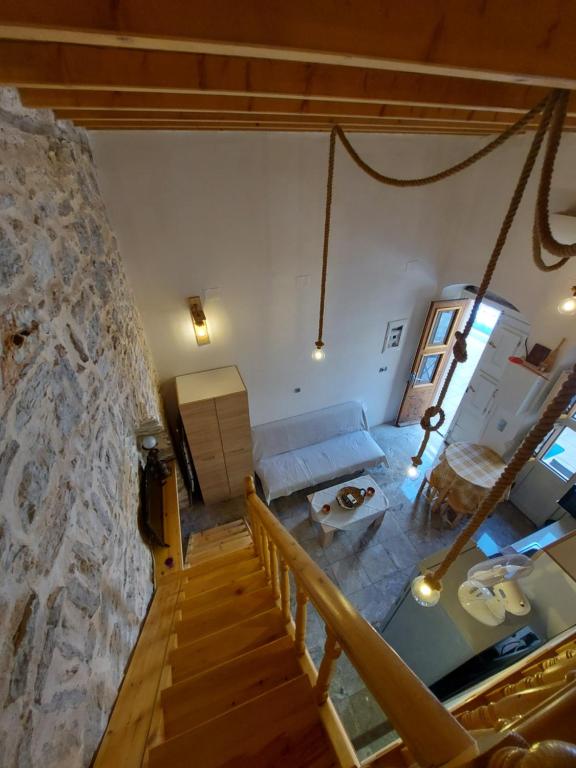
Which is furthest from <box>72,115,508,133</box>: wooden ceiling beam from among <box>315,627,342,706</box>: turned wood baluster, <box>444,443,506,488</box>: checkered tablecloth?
<box>444,443,506,488</box>: checkered tablecloth

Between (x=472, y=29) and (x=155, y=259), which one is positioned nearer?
(x=472, y=29)

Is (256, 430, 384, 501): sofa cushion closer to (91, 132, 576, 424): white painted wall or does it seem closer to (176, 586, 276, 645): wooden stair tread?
(91, 132, 576, 424): white painted wall

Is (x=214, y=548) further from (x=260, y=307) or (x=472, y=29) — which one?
(x=472, y=29)

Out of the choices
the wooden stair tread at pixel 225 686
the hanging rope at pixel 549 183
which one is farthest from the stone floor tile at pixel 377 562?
the hanging rope at pixel 549 183

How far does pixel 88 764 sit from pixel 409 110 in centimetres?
337

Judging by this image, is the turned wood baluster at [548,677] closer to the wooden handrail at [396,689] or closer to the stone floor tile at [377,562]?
the wooden handrail at [396,689]

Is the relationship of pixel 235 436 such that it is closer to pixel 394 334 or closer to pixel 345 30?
pixel 394 334

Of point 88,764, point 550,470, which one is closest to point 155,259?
point 88,764

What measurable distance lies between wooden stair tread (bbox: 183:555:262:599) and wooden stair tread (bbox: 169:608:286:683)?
1.69 feet

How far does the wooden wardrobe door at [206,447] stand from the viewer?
3529mm

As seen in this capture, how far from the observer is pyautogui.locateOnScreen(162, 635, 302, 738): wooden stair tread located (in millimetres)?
1312

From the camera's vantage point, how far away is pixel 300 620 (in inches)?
53.1

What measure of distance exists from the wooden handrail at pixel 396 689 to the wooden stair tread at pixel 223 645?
0.84m

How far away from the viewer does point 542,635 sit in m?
2.12
